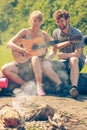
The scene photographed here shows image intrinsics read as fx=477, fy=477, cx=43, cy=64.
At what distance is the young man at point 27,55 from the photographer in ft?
25.1

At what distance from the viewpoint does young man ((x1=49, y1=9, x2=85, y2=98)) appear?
24.7 ft

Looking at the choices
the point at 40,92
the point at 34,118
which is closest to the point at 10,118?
the point at 34,118

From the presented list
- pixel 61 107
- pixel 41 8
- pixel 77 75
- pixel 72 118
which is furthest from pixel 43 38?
pixel 41 8

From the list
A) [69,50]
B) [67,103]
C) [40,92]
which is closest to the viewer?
[67,103]

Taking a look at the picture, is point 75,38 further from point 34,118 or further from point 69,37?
point 34,118

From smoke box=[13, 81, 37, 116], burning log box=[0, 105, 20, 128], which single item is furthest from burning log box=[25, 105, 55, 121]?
burning log box=[0, 105, 20, 128]

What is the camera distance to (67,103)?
6977 mm

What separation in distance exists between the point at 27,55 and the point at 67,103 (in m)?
1.24

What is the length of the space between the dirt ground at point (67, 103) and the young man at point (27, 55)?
459 mm

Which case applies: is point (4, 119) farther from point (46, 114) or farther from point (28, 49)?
point (28, 49)

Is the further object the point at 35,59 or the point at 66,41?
the point at 66,41

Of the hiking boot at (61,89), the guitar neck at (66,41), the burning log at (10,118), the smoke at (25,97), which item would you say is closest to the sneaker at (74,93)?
the hiking boot at (61,89)

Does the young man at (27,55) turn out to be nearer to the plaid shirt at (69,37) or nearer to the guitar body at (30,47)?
the guitar body at (30,47)

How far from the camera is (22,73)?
25.8 ft
